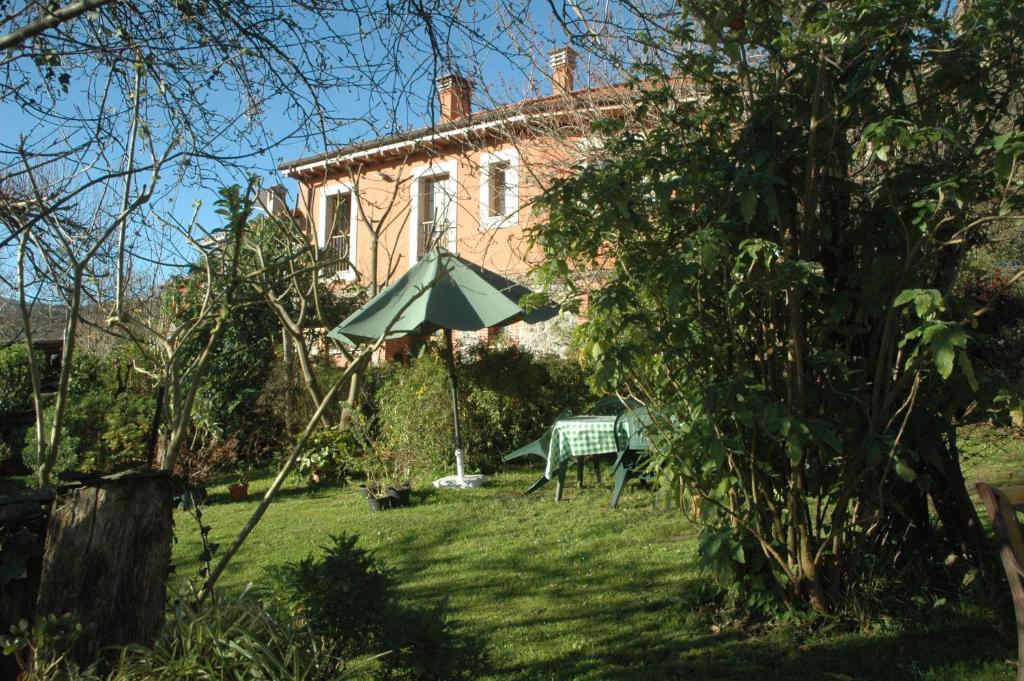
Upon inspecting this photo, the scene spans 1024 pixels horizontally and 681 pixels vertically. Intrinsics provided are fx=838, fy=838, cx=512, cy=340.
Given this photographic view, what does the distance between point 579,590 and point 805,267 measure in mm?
2673

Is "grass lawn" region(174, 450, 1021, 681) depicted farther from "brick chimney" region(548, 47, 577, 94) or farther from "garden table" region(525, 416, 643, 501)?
"brick chimney" region(548, 47, 577, 94)

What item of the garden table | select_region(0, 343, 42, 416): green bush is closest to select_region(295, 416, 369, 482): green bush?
the garden table

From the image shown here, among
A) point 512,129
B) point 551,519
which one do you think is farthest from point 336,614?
point 512,129

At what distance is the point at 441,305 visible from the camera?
9672 mm

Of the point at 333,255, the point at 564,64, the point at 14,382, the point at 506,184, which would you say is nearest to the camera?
the point at 564,64

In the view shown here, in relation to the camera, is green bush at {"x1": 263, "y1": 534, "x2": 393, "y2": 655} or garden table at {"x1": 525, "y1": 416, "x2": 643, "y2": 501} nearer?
green bush at {"x1": 263, "y1": 534, "x2": 393, "y2": 655}

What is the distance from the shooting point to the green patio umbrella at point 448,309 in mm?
9477

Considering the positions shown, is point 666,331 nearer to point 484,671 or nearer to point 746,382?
point 746,382

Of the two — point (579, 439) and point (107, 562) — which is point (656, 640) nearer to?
point (107, 562)

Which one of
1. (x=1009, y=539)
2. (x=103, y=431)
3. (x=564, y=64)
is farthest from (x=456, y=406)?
(x=1009, y=539)

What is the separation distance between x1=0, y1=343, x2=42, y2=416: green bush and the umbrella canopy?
6.28 meters

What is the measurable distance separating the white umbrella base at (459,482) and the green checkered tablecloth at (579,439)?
1.31m

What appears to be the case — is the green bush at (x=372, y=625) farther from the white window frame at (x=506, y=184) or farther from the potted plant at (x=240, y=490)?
the potted plant at (x=240, y=490)

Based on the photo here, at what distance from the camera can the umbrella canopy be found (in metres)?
9.50
